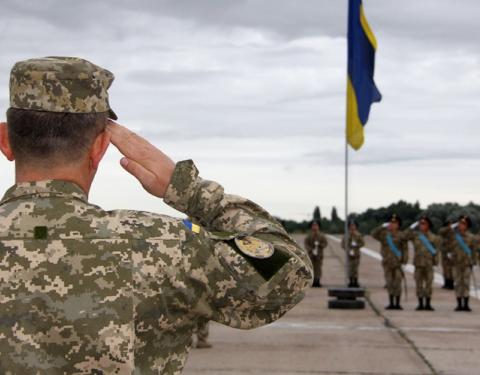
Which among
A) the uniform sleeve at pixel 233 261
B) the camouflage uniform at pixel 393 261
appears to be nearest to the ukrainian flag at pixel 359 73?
the camouflage uniform at pixel 393 261

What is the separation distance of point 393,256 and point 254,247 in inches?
602

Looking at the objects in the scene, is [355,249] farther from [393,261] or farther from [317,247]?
[393,261]

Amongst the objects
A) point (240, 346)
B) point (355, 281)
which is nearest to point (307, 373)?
point (240, 346)

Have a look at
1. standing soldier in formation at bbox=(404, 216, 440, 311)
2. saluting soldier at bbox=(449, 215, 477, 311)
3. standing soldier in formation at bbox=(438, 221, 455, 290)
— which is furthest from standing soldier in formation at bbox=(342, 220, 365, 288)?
standing soldier in formation at bbox=(404, 216, 440, 311)

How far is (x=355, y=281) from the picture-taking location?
21578mm

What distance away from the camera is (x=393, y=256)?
56.2 ft

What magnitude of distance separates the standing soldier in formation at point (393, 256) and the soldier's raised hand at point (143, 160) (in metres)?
14.3

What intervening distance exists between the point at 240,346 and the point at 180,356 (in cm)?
889

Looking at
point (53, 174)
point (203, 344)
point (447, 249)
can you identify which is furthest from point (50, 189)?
point (447, 249)

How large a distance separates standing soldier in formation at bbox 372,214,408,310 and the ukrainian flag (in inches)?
62.4

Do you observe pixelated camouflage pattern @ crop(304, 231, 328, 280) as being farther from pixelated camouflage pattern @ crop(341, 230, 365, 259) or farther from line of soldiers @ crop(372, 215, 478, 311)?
line of soldiers @ crop(372, 215, 478, 311)

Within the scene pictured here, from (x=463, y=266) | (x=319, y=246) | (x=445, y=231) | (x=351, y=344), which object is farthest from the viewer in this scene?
(x=319, y=246)

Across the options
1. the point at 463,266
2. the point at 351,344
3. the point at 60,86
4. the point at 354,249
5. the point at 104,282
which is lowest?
the point at 351,344

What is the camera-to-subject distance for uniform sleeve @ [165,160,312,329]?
2.09 metres
